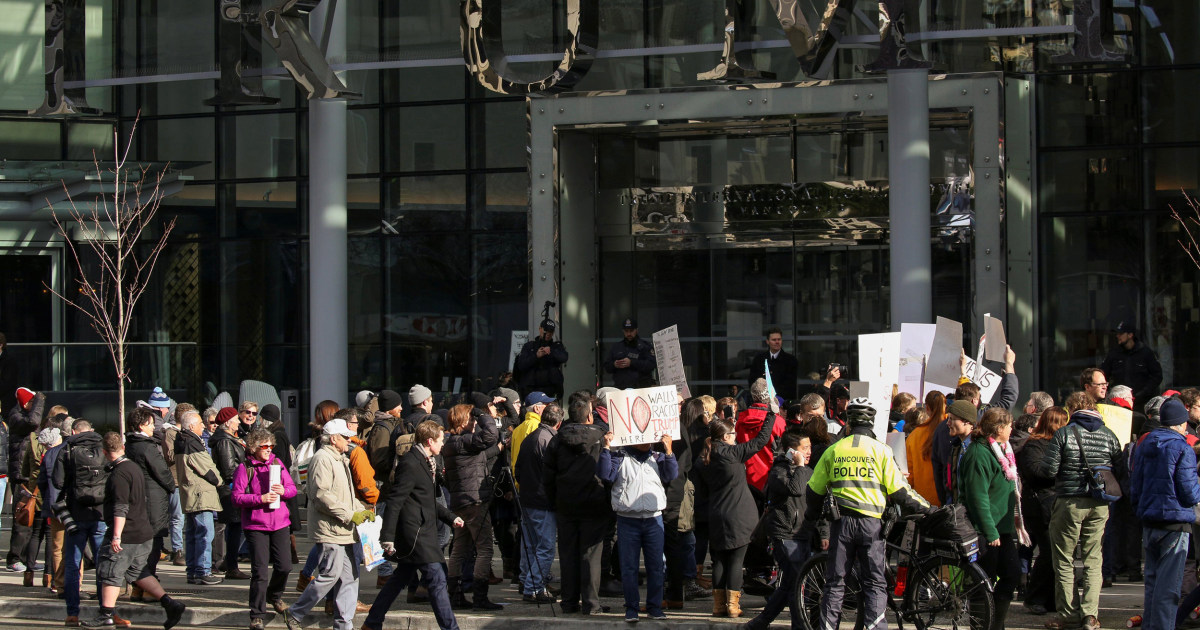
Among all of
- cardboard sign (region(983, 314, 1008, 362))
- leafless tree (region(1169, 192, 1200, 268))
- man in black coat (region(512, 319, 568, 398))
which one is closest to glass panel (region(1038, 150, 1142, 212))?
leafless tree (region(1169, 192, 1200, 268))

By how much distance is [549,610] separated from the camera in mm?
13383

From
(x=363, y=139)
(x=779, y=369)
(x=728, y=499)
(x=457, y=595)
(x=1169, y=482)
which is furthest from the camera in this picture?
(x=363, y=139)

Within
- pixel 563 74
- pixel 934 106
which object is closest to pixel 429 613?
pixel 563 74

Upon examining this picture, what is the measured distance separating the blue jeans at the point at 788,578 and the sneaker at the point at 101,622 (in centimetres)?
590

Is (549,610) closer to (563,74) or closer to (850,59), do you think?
(563,74)

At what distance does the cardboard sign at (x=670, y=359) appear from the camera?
16172 millimetres

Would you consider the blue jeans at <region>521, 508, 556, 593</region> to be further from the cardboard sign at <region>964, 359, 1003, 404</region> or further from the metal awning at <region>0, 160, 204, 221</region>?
the metal awning at <region>0, 160, 204, 221</region>

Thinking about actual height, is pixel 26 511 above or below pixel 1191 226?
below

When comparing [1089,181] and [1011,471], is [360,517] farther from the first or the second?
[1089,181]

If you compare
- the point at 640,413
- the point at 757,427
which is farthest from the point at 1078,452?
the point at 640,413

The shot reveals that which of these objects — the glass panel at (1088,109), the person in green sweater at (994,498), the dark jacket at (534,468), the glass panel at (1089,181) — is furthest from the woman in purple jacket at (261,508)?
the glass panel at (1088,109)

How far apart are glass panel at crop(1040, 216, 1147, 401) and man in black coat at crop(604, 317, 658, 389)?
275 inches

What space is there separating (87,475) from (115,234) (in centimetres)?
1422

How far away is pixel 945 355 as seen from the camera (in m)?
14.7
